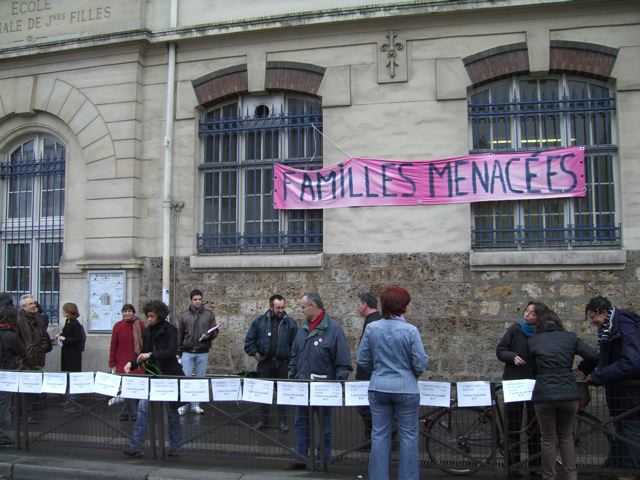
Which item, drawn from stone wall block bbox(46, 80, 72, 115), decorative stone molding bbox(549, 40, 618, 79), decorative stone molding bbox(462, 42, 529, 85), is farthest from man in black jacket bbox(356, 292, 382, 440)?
stone wall block bbox(46, 80, 72, 115)

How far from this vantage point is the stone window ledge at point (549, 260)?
889cm

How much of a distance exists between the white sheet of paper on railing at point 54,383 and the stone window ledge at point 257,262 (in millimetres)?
3550

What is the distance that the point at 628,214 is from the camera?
8992mm

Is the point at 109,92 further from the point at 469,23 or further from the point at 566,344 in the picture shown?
the point at 566,344

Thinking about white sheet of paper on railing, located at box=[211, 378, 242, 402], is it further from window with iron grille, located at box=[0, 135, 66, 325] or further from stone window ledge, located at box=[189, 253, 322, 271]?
window with iron grille, located at box=[0, 135, 66, 325]

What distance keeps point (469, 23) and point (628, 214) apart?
3.56m

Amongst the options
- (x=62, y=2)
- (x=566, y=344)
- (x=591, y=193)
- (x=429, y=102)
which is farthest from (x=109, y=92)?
(x=566, y=344)

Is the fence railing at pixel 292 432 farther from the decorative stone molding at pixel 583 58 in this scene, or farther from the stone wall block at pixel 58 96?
the stone wall block at pixel 58 96

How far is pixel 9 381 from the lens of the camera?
23.9ft

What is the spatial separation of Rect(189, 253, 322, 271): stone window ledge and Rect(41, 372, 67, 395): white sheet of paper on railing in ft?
11.6

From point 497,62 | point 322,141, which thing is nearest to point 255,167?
point 322,141

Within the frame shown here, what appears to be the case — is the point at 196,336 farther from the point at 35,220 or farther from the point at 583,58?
the point at 583,58

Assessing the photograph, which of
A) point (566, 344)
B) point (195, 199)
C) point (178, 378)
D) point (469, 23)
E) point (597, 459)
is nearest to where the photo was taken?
point (566, 344)

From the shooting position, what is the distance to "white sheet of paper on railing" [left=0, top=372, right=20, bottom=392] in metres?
7.22
